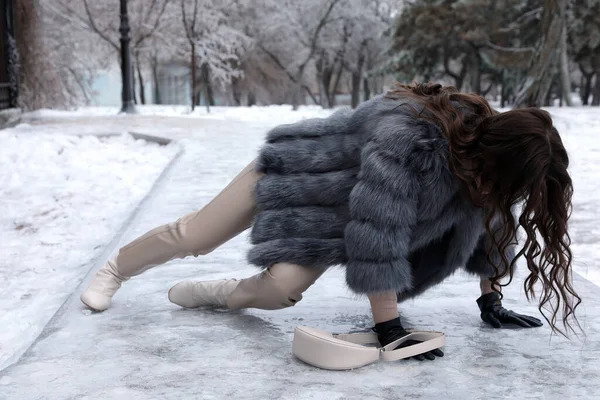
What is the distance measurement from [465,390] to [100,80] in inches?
1355

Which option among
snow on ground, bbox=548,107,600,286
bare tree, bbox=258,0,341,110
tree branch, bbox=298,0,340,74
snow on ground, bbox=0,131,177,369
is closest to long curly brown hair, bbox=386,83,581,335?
snow on ground, bbox=548,107,600,286

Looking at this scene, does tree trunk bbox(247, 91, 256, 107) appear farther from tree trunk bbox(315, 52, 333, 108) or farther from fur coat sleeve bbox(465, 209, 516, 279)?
fur coat sleeve bbox(465, 209, 516, 279)

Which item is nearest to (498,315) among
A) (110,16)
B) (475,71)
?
(110,16)

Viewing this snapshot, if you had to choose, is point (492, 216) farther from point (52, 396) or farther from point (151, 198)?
point (151, 198)

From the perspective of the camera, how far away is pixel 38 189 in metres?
7.34

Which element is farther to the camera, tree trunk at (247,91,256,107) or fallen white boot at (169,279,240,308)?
tree trunk at (247,91,256,107)

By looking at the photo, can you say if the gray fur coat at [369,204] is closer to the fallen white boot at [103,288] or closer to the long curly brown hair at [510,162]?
the long curly brown hair at [510,162]

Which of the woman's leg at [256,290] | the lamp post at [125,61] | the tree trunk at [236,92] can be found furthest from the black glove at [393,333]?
the tree trunk at [236,92]

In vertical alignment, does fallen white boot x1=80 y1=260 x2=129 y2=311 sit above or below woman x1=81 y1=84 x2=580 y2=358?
below

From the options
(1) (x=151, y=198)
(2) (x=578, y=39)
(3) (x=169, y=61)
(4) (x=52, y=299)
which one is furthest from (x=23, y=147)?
(3) (x=169, y=61)

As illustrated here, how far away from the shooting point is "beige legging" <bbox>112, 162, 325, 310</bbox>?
273 cm

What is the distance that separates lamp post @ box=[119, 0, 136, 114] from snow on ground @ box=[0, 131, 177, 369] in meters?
8.45

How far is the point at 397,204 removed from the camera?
241cm

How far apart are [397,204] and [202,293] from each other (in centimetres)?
113
